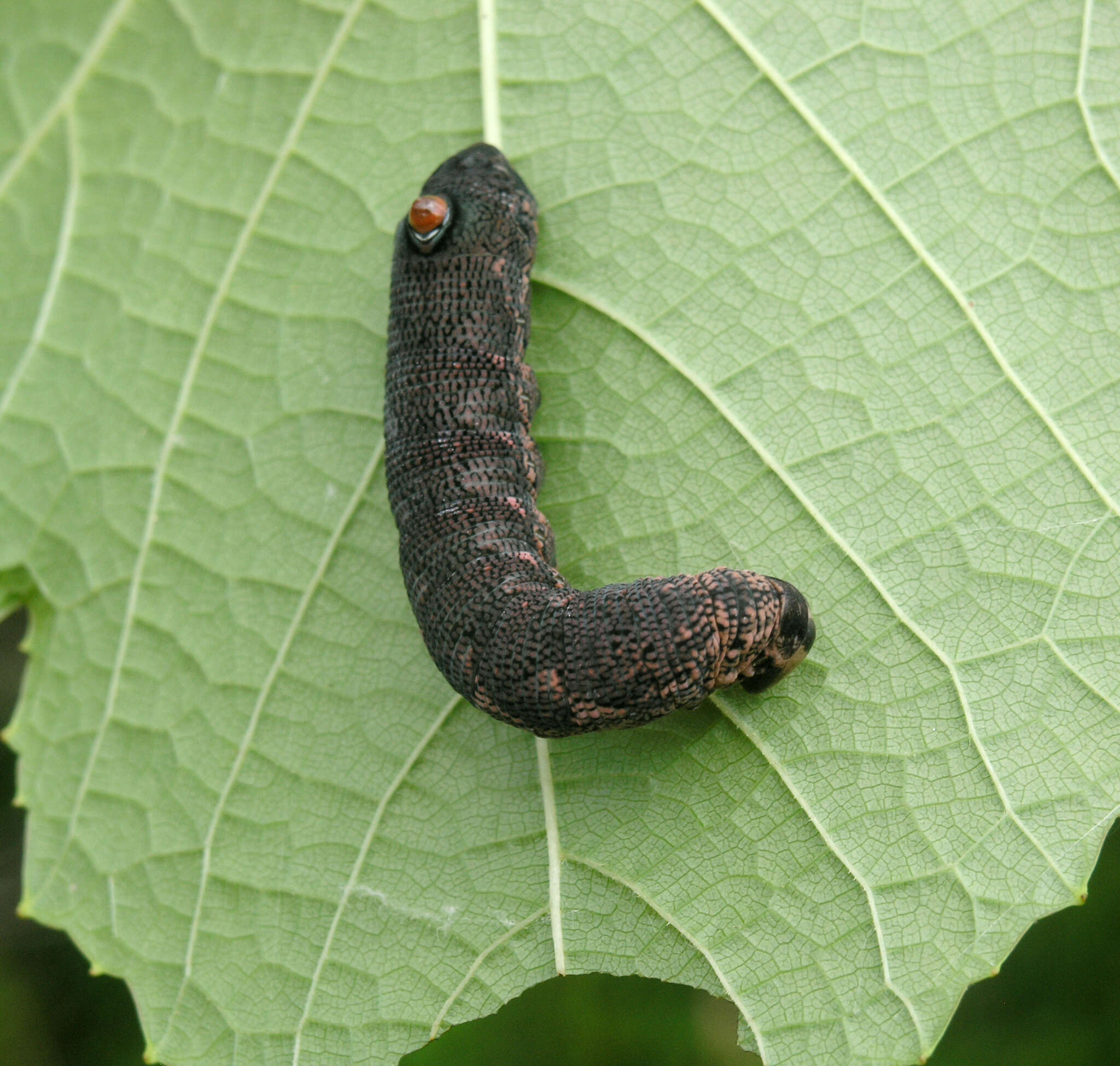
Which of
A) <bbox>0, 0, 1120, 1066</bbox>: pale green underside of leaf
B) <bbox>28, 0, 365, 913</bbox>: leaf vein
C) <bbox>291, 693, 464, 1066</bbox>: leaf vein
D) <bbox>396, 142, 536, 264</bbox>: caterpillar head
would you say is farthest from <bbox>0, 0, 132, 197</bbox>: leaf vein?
<bbox>291, 693, 464, 1066</bbox>: leaf vein

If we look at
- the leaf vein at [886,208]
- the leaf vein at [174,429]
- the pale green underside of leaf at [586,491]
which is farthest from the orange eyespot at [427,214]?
the leaf vein at [886,208]

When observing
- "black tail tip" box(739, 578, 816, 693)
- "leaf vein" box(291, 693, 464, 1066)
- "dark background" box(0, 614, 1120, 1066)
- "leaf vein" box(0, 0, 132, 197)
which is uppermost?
"leaf vein" box(0, 0, 132, 197)

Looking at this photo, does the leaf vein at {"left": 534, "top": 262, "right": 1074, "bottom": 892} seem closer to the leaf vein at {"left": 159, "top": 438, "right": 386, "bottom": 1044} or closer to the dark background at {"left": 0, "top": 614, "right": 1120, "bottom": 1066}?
the leaf vein at {"left": 159, "top": 438, "right": 386, "bottom": 1044}

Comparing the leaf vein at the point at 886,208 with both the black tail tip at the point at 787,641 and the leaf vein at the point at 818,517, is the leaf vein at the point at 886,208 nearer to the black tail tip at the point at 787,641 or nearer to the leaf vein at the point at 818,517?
the leaf vein at the point at 818,517

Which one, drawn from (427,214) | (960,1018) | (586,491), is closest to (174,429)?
(427,214)

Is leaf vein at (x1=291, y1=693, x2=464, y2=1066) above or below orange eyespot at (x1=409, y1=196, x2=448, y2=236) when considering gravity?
below

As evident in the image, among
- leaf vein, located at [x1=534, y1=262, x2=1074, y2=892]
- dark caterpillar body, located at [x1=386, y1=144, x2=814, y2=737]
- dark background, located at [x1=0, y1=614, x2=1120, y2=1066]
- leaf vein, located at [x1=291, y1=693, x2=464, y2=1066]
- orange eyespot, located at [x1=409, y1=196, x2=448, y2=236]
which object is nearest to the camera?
dark caterpillar body, located at [x1=386, y1=144, x2=814, y2=737]

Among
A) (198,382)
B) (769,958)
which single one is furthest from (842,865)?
(198,382)

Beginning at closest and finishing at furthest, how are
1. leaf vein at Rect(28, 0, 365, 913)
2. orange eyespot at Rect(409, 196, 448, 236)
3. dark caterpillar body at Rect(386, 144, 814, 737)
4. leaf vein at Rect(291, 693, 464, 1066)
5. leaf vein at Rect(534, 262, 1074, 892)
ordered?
1. dark caterpillar body at Rect(386, 144, 814, 737)
2. leaf vein at Rect(534, 262, 1074, 892)
3. orange eyespot at Rect(409, 196, 448, 236)
4. leaf vein at Rect(291, 693, 464, 1066)
5. leaf vein at Rect(28, 0, 365, 913)
